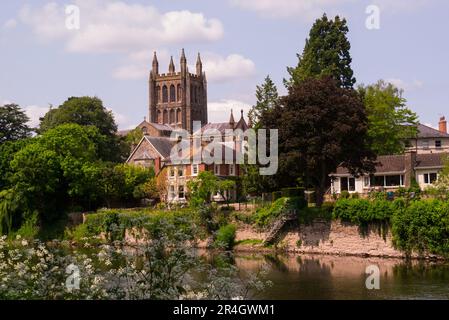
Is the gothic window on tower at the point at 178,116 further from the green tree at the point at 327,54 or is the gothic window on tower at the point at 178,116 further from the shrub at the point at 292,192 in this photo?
the shrub at the point at 292,192

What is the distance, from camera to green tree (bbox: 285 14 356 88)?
64500mm

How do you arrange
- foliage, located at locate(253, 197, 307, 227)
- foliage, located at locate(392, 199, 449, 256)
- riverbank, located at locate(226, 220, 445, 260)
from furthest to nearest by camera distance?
1. foliage, located at locate(253, 197, 307, 227)
2. riverbank, located at locate(226, 220, 445, 260)
3. foliage, located at locate(392, 199, 449, 256)

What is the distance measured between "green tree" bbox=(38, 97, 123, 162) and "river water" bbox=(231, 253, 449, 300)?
42.7m

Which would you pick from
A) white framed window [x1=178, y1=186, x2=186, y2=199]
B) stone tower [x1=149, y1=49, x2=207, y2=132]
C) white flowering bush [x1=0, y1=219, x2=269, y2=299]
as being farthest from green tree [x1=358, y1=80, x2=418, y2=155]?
stone tower [x1=149, y1=49, x2=207, y2=132]

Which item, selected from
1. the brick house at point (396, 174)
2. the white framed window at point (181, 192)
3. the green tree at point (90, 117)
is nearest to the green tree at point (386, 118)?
the brick house at point (396, 174)

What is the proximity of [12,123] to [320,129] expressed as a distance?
4701 centimetres

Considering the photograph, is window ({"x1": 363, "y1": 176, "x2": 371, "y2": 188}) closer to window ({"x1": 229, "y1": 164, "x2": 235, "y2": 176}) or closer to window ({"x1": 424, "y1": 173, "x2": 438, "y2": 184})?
window ({"x1": 424, "y1": 173, "x2": 438, "y2": 184})

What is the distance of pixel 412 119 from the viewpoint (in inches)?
2495

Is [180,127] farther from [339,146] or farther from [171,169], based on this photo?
[339,146]

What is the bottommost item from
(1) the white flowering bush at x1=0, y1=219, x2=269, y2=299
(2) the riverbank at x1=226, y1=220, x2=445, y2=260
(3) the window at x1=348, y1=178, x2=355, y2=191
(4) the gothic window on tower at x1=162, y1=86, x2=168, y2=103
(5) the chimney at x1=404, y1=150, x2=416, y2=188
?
(2) the riverbank at x1=226, y1=220, x2=445, y2=260

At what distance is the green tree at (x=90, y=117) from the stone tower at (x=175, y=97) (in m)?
60.8

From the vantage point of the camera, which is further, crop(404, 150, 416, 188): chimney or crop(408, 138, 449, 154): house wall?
crop(408, 138, 449, 154): house wall

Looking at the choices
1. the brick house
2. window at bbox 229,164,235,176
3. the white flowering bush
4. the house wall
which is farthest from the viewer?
the house wall
